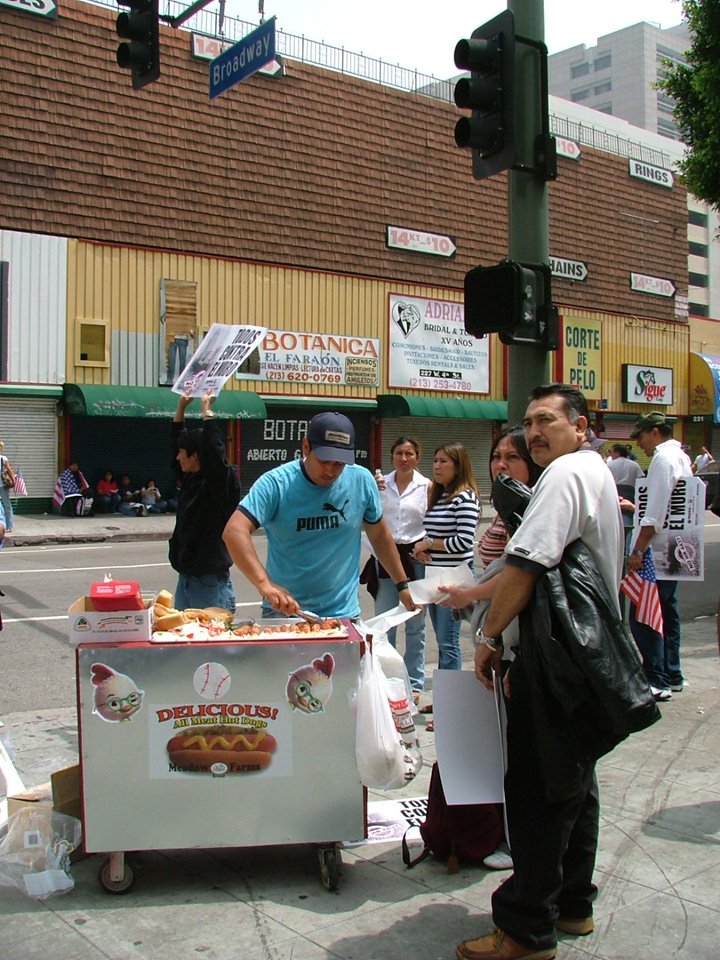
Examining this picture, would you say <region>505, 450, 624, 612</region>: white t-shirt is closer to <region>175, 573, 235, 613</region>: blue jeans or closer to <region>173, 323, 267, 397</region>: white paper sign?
<region>173, 323, 267, 397</region>: white paper sign

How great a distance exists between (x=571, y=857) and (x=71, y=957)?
5.81ft

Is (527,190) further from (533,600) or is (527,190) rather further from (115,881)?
(115,881)

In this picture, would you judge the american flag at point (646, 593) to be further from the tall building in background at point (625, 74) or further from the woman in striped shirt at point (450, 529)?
the tall building in background at point (625, 74)

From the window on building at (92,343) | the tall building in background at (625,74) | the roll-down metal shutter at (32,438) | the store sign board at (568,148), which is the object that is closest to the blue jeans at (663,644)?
the roll-down metal shutter at (32,438)

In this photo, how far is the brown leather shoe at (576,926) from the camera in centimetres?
340

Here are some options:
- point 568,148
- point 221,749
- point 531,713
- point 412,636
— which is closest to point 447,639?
point 412,636

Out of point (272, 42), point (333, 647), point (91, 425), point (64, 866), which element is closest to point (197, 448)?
point (333, 647)

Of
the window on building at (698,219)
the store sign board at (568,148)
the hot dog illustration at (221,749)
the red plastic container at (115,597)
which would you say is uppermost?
the window on building at (698,219)

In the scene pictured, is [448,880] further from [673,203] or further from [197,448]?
[673,203]

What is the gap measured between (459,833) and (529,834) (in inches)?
34.2

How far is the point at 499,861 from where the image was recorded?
12.9 feet

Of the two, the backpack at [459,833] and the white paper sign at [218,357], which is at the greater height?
the white paper sign at [218,357]

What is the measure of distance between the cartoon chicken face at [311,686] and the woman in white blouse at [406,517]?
9.08ft

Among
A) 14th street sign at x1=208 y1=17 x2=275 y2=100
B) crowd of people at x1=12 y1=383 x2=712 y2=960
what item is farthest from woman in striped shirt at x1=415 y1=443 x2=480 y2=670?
14th street sign at x1=208 y1=17 x2=275 y2=100
